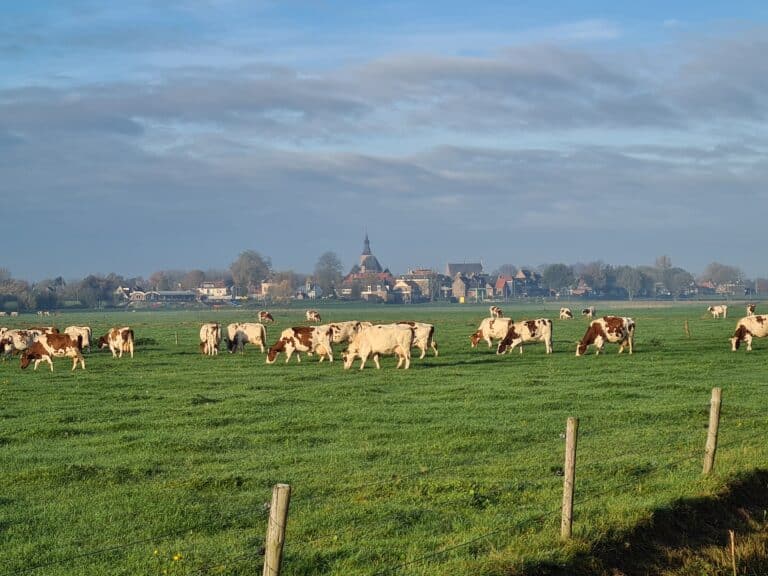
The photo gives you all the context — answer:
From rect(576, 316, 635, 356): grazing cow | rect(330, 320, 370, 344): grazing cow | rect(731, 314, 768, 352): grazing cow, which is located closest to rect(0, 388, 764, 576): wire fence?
rect(576, 316, 635, 356): grazing cow

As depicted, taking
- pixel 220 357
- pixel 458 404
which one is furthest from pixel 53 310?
pixel 458 404

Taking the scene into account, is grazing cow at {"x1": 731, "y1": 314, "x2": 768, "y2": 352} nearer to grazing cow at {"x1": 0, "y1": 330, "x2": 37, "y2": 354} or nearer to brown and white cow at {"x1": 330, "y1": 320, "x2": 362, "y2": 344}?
brown and white cow at {"x1": 330, "y1": 320, "x2": 362, "y2": 344}

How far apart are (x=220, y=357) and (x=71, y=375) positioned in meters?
9.13

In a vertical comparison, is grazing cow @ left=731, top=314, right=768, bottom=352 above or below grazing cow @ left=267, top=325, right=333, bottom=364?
above

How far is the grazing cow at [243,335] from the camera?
4659 cm

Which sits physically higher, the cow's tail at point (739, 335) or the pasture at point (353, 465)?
the cow's tail at point (739, 335)

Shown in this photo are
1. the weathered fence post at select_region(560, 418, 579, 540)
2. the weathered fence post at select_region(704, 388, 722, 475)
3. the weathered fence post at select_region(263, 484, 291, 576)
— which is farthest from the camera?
the weathered fence post at select_region(704, 388, 722, 475)

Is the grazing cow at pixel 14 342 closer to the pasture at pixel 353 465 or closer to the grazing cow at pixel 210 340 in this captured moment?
the grazing cow at pixel 210 340

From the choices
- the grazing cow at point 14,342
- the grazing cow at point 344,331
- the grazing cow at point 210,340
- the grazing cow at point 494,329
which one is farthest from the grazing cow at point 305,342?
the grazing cow at point 14,342

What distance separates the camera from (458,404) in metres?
24.4

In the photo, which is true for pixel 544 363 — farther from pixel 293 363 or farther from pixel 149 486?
pixel 149 486

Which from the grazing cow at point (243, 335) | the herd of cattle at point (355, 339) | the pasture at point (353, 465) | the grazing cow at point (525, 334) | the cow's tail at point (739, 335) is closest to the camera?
the pasture at point (353, 465)

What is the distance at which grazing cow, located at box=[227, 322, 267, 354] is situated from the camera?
46594mm

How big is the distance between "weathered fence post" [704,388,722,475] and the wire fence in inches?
9.0
